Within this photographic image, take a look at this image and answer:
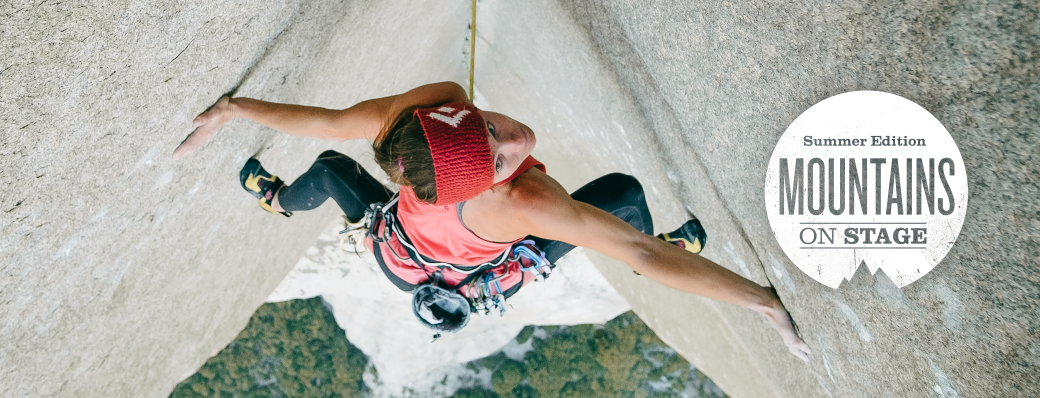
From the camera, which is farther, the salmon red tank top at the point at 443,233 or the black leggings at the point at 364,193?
the black leggings at the point at 364,193

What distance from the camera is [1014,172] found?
2.37 feet

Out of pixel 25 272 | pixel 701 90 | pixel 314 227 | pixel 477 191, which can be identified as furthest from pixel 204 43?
pixel 314 227

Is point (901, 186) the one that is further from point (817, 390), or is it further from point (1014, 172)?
point (817, 390)

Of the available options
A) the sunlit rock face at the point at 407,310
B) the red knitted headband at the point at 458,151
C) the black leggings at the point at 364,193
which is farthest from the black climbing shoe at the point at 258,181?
the sunlit rock face at the point at 407,310

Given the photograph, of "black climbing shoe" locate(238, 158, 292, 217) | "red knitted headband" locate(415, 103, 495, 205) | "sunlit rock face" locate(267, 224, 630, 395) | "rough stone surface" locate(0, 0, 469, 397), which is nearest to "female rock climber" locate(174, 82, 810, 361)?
"red knitted headband" locate(415, 103, 495, 205)

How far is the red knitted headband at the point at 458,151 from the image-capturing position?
1140 millimetres

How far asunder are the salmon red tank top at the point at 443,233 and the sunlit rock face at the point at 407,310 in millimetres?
3257

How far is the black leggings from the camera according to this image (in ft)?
5.66

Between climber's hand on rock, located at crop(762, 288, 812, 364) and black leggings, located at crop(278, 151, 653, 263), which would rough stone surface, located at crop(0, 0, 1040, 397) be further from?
black leggings, located at crop(278, 151, 653, 263)

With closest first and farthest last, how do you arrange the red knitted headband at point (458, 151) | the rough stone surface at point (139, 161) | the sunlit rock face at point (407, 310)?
1. the rough stone surface at point (139, 161)
2. the red knitted headband at point (458, 151)
3. the sunlit rock face at point (407, 310)

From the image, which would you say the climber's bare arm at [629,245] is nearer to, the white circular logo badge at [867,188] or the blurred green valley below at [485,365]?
the white circular logo badge at [867,188]

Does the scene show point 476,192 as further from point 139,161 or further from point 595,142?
point 595,142

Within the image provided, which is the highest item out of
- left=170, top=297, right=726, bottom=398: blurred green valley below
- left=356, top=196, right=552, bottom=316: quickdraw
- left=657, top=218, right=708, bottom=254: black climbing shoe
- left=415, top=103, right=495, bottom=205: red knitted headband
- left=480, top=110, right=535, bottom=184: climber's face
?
left=415, top=103, right=495, bottom=205: red knitted headband

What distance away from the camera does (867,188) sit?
968mm
